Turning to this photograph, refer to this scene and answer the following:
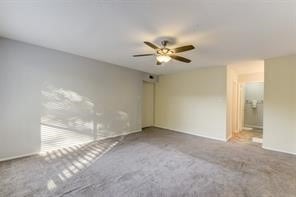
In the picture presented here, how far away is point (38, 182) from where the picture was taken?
7.72 feet

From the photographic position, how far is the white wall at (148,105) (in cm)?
668

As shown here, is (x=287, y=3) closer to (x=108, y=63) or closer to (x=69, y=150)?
(x=108, y=63)

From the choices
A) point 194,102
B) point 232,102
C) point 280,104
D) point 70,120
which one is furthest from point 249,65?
point 70,120

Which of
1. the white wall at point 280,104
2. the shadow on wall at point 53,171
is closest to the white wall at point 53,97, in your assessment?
the shadow on wall at point 53,171

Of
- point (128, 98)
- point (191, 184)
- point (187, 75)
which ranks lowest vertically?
point (191, 184)

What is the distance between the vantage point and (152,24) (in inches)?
92.4

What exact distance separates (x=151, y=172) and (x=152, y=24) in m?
2.37

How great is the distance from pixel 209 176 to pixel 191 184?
1.42ft

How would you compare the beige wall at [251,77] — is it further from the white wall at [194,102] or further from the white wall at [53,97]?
the white wall at [53,97]

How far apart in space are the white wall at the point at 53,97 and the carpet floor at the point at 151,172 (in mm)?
482

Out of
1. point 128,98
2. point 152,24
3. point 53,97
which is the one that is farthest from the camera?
point 128,98

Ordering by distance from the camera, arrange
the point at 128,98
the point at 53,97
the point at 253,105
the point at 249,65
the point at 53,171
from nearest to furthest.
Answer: the point at 53,171
the point at 53,97
the point at 249,65
the point at 128,98
the point at 253,105

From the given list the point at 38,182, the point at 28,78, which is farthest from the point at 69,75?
the point at 38,182

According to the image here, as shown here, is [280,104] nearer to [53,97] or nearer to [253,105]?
[253,105]
